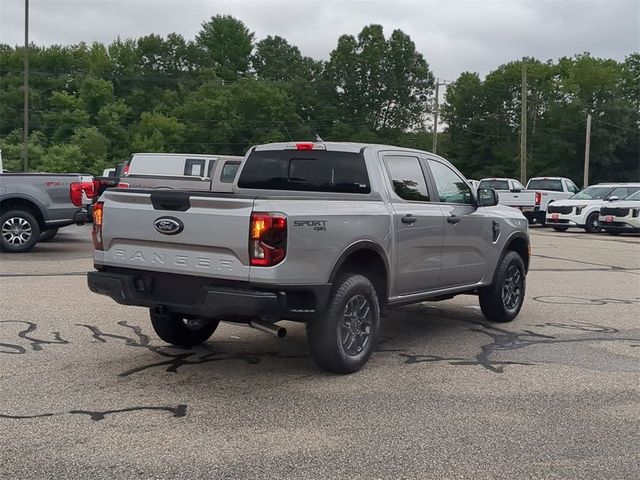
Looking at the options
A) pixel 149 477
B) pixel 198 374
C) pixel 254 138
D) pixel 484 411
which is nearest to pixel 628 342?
pixel 484 411

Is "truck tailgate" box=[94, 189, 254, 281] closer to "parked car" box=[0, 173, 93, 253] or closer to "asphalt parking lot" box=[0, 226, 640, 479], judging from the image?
"asphalt parking lot" box=[0, 226, 640, 479]

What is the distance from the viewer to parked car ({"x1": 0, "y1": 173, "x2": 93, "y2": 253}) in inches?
532

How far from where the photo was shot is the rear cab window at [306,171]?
6539 millimetres

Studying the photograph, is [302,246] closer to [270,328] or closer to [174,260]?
[270,328]

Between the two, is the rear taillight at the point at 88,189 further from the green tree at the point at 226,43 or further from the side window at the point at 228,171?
the green tree at the point at 226,43

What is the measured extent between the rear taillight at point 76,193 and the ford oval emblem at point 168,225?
898 centimetres

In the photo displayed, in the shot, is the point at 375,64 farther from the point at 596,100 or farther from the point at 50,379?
the point at 50,379

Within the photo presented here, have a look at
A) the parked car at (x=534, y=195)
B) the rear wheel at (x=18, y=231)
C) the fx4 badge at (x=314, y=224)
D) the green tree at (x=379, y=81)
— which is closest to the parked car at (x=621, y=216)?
the parked car at (x=534, y=195)

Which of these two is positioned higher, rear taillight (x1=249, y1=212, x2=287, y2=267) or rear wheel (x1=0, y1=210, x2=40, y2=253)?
rear taillight (x1=249, y1=212, x2=287, y2=267)

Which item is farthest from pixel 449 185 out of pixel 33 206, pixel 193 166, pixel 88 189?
pixel 193 166

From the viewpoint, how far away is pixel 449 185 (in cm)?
749

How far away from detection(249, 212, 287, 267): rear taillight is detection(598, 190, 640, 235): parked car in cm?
2113

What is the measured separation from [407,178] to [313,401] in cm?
253

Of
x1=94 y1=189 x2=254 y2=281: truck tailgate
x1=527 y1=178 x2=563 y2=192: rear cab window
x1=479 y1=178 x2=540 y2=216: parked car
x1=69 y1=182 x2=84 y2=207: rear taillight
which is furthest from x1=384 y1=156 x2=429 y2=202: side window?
x1=527 y1=178 x2=563 y2=192: rear cab window
